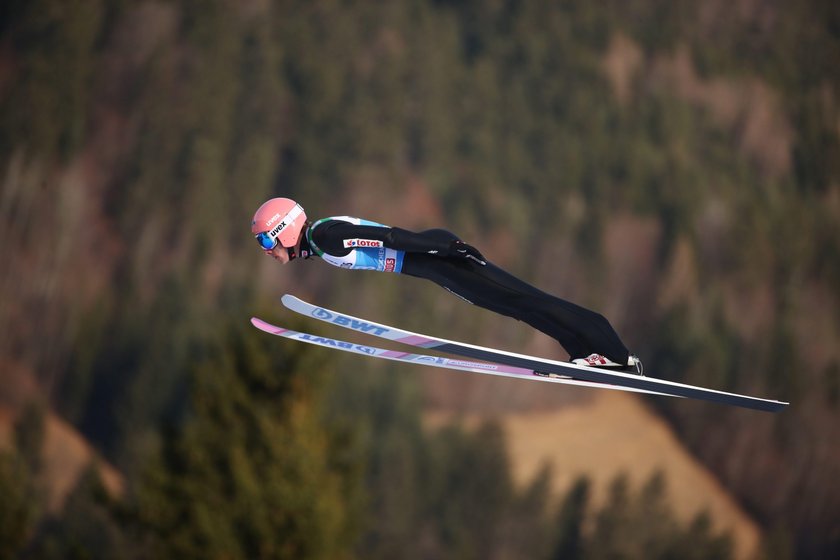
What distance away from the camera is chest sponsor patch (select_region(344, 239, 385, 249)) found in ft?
30.1

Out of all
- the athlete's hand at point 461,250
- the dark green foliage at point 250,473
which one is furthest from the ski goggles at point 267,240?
the dark green foliage at point 250,473

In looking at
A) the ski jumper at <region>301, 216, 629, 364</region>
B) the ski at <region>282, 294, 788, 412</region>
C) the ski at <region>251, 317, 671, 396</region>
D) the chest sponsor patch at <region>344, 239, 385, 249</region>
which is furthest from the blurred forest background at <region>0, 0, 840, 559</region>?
the chest sponsor patch at <region>344, 239, 385, 249</region>

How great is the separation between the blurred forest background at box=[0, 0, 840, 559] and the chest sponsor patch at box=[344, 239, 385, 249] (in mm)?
42159

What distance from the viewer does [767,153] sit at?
62.7 m

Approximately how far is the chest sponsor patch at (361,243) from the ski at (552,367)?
23.2 inches

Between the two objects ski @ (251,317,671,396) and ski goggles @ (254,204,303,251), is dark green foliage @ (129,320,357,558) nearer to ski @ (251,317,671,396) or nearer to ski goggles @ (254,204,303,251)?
ski @ (251,317,671,396)

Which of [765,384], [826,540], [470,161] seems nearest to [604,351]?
[826,540]

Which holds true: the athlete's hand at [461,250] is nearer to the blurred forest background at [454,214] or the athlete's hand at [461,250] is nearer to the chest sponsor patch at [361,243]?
the chest sponsor patch at [361,243]

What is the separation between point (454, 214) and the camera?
210 ft

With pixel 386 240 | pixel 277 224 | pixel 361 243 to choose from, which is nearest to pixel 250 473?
pixel 277 224

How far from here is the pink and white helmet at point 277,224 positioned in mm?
9303

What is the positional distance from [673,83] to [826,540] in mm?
27450

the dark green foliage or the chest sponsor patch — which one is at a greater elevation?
the chest sponsor patch

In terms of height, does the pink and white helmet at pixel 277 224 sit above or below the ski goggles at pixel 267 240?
above
